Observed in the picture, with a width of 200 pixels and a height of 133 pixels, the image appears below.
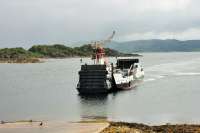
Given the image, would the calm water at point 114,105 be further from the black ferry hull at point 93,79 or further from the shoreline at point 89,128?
the shoreline at point 89,128

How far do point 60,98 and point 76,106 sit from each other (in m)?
14.2

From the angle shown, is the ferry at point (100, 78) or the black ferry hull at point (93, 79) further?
the ferry at point (100, 78)

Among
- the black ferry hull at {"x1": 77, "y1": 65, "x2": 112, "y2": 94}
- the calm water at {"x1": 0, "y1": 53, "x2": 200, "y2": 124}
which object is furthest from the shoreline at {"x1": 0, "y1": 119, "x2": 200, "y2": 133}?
the black ferry hull at {"x1": 77, "y1": 65, "x2": 112, "y2": 94}

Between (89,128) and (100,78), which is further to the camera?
(100,78)

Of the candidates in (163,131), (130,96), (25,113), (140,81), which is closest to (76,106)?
(25,113)

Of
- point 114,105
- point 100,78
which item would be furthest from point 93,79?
point 114,105

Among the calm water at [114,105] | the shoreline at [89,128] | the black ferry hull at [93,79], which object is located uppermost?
the black ferry hull at [93,79]

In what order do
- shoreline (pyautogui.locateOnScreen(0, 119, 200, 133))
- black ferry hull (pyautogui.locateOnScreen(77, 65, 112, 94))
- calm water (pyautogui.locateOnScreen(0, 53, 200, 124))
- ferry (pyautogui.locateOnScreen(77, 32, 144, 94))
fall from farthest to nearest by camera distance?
ferry (pyautogui.locateOnScreen(77, 32, 144, 94)) → black ferry hull (pyautogui.locateOnScreen(77, 65, 112, 94)) → calm water (pyautogui.locateOnScreen(0, 53, 200, 124)) → shoreline (pyautogui.locateOnScreen(0, 119, 200, 133))

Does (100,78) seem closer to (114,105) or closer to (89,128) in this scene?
(114,105)

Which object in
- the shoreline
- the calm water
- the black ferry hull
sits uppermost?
the black ferry hull

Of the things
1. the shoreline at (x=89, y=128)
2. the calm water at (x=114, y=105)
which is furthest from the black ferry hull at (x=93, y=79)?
the shoreline at (x=89, y=128)

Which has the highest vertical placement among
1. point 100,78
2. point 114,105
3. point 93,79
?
point 100,78

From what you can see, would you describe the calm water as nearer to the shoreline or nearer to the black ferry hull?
the black ferry hull

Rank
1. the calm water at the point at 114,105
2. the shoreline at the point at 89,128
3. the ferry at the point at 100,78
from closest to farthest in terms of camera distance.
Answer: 1. the shoreline at the point at 89,128
2. the calm water at the point at 114,105
3. the ferry at the point at 100,78
